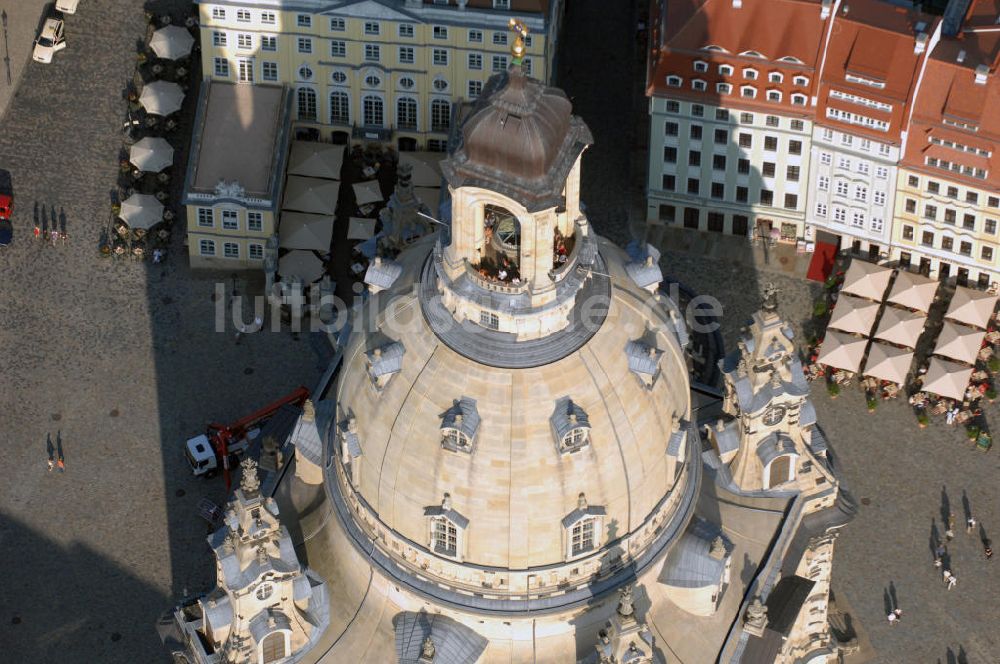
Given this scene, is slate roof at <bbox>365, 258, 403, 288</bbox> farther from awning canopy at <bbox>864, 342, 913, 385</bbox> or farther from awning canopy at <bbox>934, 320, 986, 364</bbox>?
awning canopy at <bbox>934, 320, 986, 364</bbox>

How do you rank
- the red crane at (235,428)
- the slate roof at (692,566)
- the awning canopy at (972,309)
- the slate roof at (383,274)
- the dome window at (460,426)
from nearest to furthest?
1. the dome window at (460,426)
2. the slate roof at (383,274)
3. the slate roof at (692,566)
4. the red crane at (235,428)
5. the awning canopy at (972,309)

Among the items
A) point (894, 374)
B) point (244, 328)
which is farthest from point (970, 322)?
point (244, 328)

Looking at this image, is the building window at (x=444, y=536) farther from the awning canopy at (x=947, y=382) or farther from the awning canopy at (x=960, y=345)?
the awning canopy at (x=960, y=345)

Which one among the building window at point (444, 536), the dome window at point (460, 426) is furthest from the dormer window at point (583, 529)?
the dome window at point (460, 426)

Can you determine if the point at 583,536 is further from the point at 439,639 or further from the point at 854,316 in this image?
the point at 854,316

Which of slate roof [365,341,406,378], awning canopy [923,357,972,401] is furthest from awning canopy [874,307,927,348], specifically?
slate roof [365,341,406,378]
